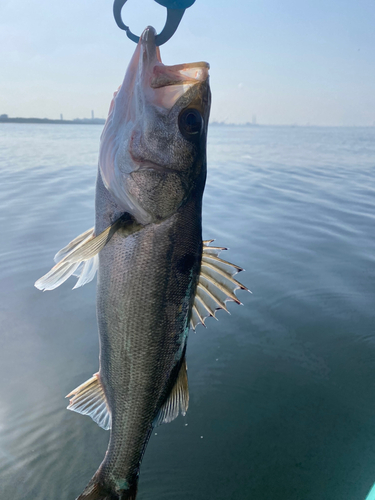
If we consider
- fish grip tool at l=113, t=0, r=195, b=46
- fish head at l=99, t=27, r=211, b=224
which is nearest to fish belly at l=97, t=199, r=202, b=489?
fish head at l=99, t=27, r=211, b=224

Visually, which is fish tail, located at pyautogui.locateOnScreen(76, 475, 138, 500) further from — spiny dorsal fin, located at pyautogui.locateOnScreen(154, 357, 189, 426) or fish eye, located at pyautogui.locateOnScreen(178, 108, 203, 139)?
fish eye, located at pyautogui.locateOnScreen(178, 108, 203, 139)

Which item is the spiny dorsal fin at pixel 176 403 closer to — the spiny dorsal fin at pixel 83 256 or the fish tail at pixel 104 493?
the fish tail at pixel 104 493

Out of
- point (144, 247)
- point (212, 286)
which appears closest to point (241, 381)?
point (212, 286)

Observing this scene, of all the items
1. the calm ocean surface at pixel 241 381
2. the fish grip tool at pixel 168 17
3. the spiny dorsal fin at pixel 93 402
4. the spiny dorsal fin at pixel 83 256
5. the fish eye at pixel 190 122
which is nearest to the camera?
the fish grip tool at pixel 168 17

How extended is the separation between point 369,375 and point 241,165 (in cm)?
1752

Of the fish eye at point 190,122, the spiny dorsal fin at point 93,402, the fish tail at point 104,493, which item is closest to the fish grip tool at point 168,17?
the fish eye at point 190,122

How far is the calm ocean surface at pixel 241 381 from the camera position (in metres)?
3.01

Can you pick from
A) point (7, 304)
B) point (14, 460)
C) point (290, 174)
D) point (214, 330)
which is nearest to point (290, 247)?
point (214, 330)

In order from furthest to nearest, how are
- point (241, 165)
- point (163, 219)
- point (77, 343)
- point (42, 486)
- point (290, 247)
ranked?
point (241, 165) → point (290, 247) → point (77, 343) → point (42, 486) → point (163, 219)

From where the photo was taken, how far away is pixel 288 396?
3807mm

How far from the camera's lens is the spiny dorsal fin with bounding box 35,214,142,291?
1707 millimetres

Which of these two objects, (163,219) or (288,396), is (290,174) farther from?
(163,219)

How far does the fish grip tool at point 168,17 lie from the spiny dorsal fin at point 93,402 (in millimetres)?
1696

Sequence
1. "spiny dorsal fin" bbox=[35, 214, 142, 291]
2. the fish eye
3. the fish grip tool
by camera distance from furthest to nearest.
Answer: the fish eye, "spiny dorsal fin" bbox=[35, 214, 142, 291], the fish grip tool
